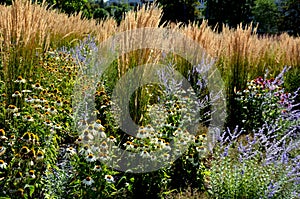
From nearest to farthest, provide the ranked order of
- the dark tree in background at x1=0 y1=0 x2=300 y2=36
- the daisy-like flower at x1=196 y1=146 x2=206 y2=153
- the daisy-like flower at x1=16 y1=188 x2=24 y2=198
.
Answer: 1. the daisy-like flower at x1=16 y1=188 x2=24 y2=198
2. the daisy-like flower at x1=196 y1=146 x2=206 y2=153
3. the dark tree in background at x1=0 y1=0 x2=300 y2=36

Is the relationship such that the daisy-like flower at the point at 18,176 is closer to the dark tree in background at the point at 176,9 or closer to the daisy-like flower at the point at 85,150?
the daisy-like flower at the point at 85,150

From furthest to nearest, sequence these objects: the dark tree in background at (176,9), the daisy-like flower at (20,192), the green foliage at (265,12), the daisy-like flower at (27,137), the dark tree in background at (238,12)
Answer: the green foliage at (265,12), the dark tree in background at (176,9), the dark tree in background at (238,12), the daisy-like flower at (27,137), the daisy-like flower at (20,192)

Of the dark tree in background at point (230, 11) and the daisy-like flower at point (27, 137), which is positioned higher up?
the dark tree in background at point (230, 11)

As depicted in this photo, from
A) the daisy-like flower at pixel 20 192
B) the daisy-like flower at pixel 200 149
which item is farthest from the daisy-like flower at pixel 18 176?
the daisy-like flower at pixel 200 149

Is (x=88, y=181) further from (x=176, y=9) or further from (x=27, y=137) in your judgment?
(x=176, y=9)

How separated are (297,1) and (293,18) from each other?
96cm

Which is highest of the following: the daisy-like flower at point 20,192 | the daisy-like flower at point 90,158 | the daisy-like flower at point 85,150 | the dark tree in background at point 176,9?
the dark tree in background at point 176,9

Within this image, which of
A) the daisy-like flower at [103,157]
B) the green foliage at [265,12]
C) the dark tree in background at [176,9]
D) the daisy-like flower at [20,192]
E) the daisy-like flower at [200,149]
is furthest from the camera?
the green foliage at [265,12]

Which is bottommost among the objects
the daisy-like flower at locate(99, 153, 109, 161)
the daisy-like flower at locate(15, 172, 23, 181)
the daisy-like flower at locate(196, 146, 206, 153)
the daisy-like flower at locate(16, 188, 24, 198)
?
the daisy-like flower at locate(196, 146, 206, 153)

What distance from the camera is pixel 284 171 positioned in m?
2.20

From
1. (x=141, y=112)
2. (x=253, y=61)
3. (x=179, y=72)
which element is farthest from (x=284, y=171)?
(x=253, y=61)

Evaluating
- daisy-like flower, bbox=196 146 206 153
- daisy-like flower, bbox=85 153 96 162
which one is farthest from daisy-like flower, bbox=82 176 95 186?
daisy-like flower, bbox=196 146 206 153

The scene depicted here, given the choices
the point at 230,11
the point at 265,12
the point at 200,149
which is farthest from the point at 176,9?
the point at 200,149

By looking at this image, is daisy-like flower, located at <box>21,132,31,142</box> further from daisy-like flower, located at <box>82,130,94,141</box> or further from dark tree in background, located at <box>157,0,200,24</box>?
dark tree in background, located at <box>157,0,200,24</box>
